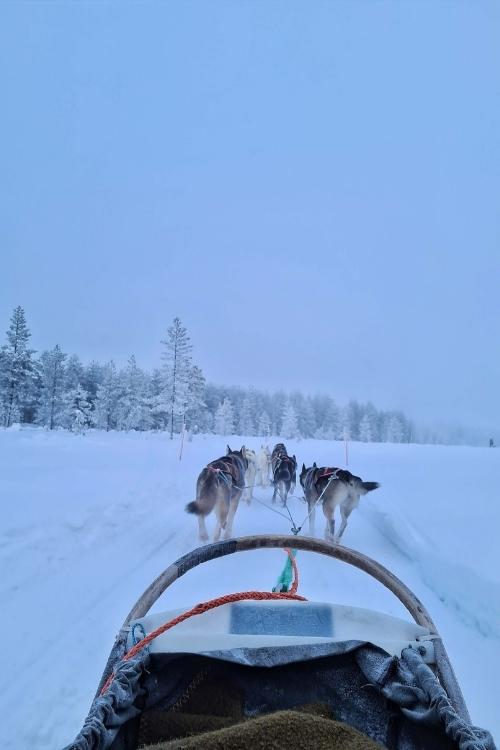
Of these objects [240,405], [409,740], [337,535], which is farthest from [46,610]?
[240,405]

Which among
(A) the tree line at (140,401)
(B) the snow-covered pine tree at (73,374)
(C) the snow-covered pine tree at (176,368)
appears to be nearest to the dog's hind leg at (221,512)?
(A) the tree line at (140,401)

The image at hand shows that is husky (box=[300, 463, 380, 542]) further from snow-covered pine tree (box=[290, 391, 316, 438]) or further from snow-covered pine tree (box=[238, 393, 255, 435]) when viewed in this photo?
snow-covered pine tree (box=[290, 391, 316, 438])

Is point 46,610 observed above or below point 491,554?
below

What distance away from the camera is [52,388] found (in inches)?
1826

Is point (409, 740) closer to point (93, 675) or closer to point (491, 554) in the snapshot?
point (93, 675)

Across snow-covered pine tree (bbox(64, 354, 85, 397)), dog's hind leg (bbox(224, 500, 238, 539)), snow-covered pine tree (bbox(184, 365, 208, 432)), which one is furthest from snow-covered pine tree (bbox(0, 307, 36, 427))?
dog's hind leg (bbox(224, 500, 238, 539))

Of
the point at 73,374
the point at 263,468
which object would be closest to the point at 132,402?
the point at 73,374

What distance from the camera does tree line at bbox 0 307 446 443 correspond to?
3700 cm

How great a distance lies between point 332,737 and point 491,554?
15.6 ft

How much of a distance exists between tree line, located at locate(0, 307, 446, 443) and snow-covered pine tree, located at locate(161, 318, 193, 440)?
9cm

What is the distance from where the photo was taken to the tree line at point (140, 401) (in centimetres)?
3700

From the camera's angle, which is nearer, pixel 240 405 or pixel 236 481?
pixel 236 481

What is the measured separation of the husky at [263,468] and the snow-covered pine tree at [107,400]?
39.4m

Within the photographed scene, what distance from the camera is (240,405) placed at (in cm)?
7312
